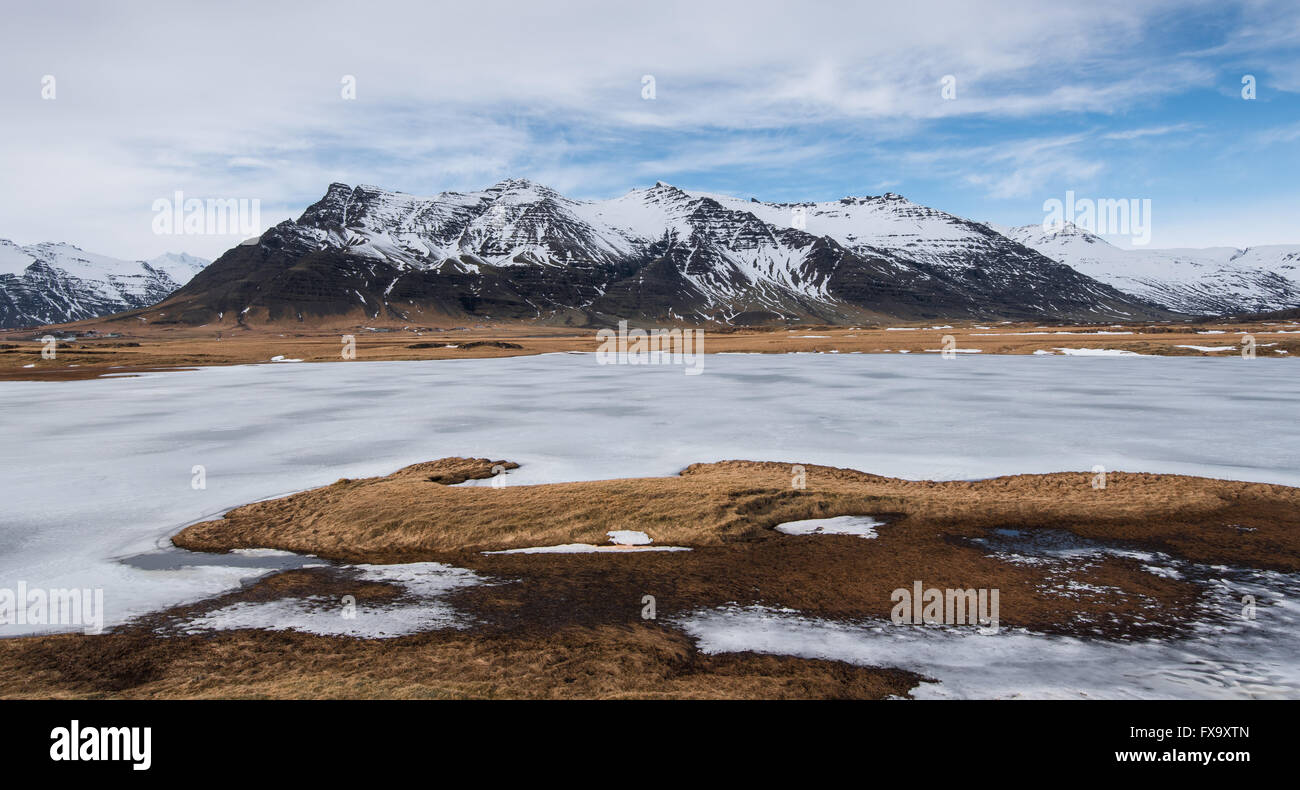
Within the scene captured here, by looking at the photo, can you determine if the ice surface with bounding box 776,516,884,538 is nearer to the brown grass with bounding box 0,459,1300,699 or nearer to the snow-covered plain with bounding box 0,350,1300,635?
the brown grass with bounding box 0,459,1300,699

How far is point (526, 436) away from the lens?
96.3 feet

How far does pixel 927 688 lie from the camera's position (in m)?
8.80

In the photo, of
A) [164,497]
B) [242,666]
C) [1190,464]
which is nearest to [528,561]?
[242,666]

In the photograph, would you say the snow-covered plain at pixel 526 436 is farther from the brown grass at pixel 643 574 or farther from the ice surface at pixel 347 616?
the brown grass at pixel 643 574

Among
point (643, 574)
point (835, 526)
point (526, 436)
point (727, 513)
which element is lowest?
point (643, 574)

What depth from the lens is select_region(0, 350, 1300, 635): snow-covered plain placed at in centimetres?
1712

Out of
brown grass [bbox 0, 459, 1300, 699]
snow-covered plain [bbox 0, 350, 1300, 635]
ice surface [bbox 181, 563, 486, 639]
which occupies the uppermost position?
snow-covered plain [bbox 0, 350, 1300, 635]

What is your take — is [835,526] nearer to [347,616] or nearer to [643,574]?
[643,574]

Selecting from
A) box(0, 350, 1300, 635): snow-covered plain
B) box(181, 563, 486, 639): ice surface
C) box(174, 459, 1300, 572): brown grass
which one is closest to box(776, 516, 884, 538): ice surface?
box(174, 459, 1300, 572): brown grass

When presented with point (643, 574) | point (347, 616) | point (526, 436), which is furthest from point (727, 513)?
point (526, 436)
